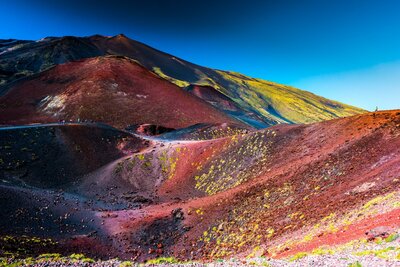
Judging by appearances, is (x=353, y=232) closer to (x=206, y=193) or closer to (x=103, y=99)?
(x=206, y=193)

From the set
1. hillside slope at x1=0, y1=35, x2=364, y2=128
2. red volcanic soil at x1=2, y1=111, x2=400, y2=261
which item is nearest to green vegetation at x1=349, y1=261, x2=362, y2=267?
red volcanic soil at x1=2, y1=111, x2=400, y2=261

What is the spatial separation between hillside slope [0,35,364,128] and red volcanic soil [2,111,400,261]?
219 feet

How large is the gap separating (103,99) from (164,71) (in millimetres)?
71571

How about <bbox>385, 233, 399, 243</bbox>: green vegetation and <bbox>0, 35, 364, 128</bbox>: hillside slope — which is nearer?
<bbox>385, 233, 399, 243</bbox>: green vegetation

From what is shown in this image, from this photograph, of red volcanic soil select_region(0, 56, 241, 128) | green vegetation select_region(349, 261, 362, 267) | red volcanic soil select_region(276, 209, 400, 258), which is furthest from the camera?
red volcanic soil select_region(0, 56, 241, 128)

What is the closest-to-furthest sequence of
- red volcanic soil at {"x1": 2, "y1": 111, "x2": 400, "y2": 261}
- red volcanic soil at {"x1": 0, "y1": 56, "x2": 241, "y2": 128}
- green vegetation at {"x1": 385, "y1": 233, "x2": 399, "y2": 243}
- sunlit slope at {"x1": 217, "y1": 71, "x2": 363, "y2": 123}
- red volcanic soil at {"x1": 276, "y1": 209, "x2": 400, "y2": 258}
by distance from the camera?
green vegetation at {"x1": 385, "y1": 233, "x2": 399, "y2": 243} → red volcanic soil at {"x1": 276, "y1": 209, "x2": 400, "y2": 258} → red volcanic soil at {"x1": 2, "y1": 111, "x2": 400, "y2": 261} → red volcanic soil at {"x1": 0, "y1": 56, "x2": 241, "y2": 128} → sunlit slope at {"x1": 217, "y1": 71, "x2": 363, "y2": 123}

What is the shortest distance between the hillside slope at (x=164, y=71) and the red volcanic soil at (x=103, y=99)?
35.3ft

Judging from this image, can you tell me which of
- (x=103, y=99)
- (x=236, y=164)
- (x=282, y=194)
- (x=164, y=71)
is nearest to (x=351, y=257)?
(x=282, y=194)

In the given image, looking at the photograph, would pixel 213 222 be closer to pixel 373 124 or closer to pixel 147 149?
pixel 373 124

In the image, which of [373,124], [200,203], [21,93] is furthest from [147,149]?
[21,93]

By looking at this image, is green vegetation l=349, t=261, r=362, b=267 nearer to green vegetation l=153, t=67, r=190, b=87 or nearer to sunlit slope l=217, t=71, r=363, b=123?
green vegetation l=153, t=67, r=190, b=87

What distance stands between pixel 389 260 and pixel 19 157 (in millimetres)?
45571

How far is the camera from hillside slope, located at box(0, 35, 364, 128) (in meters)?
112

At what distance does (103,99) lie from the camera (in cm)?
8100
